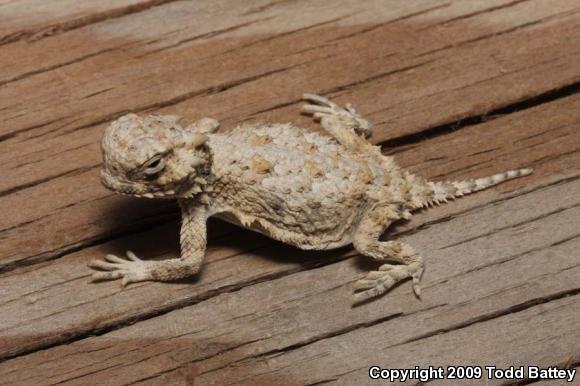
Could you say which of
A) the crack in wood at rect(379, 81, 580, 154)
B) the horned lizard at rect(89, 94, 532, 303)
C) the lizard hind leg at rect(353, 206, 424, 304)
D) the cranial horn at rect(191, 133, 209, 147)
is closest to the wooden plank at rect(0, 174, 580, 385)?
the lizard hind leg at rect(353, 206, 424, 304)

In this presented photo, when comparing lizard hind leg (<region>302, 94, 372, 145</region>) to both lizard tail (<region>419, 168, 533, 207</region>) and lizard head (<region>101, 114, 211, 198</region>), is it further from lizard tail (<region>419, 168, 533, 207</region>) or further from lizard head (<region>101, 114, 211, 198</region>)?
lizard head (<region>101, 114, 211, 198</region>)

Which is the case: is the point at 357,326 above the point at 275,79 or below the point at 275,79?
below

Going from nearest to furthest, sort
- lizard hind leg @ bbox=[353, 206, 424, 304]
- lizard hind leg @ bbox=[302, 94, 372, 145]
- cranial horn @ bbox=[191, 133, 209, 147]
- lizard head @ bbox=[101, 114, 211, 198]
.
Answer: lizard head @ bbox=[101, 114, 211, 198], cranial horn @ bbox=[191, 133, 209, 147], lizard hind leg @ bbox=[353, 206, 424, 304], lizard hind leg @ bbox=[302, 94, 372, 145]

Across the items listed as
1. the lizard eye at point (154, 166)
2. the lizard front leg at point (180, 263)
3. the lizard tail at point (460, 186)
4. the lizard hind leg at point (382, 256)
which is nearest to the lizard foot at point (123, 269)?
the lizard front leg at point (180, 263)

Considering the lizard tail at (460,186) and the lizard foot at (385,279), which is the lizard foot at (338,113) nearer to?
the lizard tail at (460,186)

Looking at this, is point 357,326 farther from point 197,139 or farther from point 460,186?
point 197,139

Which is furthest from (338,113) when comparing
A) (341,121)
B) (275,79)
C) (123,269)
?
(123,269)

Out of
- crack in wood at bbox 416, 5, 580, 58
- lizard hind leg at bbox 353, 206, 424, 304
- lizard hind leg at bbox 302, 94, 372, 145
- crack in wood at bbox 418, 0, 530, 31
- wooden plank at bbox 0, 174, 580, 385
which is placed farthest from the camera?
crack in wood at bbox 418, 0, 530, 31

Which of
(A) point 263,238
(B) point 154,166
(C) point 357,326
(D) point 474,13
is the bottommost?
(C) point 357,326
